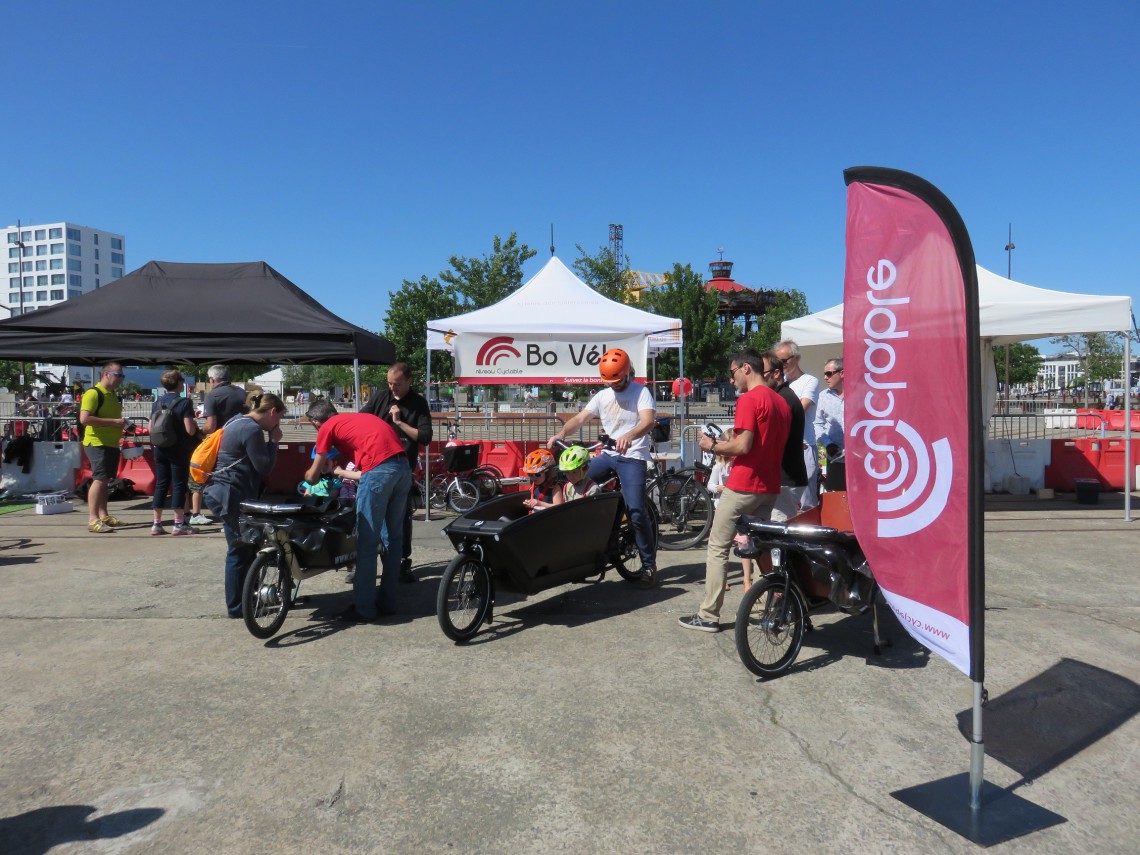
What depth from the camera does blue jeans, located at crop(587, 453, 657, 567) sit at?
20.7 ft

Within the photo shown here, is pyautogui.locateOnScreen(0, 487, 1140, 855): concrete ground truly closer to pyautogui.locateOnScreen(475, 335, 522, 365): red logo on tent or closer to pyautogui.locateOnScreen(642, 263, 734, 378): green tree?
pyautogui.locateOnScreen(475, 335, 522, 365): red logo on tent

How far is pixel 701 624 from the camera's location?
17.6ft

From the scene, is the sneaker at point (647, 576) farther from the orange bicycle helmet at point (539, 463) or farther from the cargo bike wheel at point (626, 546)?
the orange bicycle helmet at point (539, 463)

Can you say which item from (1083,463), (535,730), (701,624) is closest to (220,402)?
(701,624)

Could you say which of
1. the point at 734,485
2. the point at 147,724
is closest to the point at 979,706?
the point at 734,485

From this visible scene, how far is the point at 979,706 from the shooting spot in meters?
3.04

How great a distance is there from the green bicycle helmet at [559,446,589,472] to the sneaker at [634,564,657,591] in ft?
3.75

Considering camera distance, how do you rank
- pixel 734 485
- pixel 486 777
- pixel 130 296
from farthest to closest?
pixel 130 296, pixel 734 485, pixel 486 777

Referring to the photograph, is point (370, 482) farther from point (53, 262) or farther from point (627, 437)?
point (53, 262)

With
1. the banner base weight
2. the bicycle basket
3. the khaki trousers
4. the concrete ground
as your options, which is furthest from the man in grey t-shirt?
the banner base weight

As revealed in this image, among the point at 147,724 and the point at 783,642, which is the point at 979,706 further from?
the point at 147,724

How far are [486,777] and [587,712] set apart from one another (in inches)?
32.2

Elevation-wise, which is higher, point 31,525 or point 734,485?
point 734,485

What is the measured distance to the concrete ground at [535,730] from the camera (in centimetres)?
300
